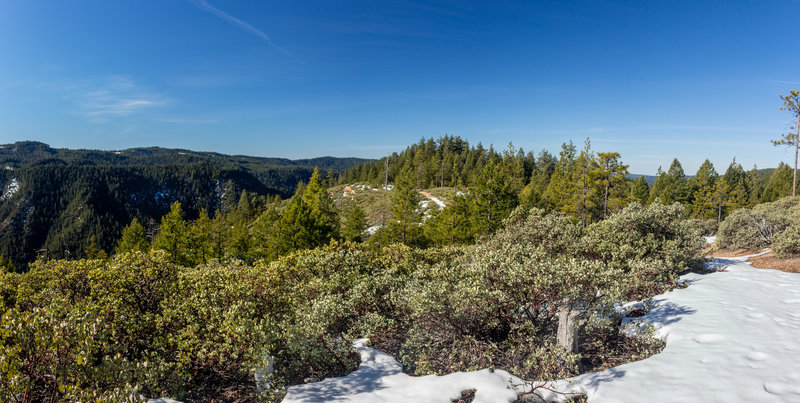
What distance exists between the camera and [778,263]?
1500 centimetres

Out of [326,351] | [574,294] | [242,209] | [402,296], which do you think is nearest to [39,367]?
[326,351]

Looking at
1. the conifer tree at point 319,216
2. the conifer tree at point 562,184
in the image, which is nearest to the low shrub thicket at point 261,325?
the conifer tree at point 319,216

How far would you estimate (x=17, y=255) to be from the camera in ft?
449

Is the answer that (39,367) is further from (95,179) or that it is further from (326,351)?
(95,179)

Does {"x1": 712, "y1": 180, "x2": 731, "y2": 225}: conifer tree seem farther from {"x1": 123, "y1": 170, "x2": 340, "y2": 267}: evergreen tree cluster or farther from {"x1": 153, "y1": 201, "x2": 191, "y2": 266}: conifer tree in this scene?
{"x1": 153, "y1": 201, "x2": 191, "y2": 266}: conifer tree

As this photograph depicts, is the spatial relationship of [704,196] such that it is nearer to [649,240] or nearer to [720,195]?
[720,195]

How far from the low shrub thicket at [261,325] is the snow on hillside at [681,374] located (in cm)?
44

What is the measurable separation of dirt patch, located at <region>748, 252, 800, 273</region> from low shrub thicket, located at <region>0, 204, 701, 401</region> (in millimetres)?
9430

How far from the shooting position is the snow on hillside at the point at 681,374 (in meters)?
5.26

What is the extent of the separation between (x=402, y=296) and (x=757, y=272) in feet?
47.2

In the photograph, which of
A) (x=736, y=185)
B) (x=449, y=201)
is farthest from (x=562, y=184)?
(x=736, y=185)

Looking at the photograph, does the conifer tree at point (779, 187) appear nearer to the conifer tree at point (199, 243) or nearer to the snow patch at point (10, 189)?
the conifer tree at point (199, 243)

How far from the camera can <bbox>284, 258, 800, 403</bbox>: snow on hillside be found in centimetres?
526

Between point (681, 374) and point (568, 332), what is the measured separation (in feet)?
5.85
